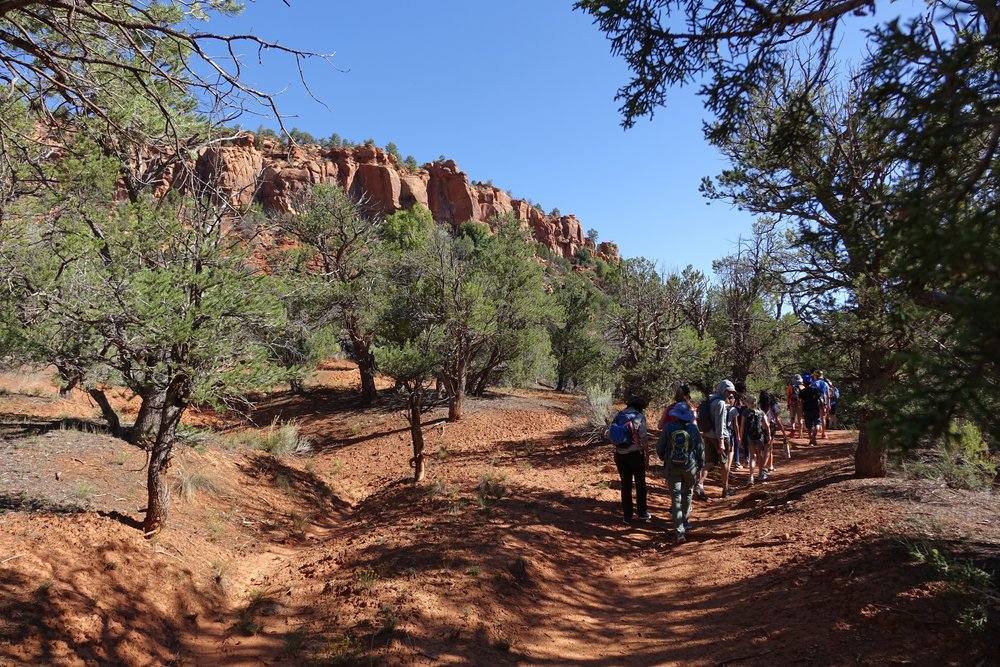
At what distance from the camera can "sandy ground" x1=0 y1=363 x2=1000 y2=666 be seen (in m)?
4.05

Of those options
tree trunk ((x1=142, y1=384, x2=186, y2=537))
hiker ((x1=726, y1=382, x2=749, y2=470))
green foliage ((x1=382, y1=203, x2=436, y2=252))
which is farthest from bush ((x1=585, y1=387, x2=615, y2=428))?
green foliage ((x1=382, y1=203, x2=436, y2=252))

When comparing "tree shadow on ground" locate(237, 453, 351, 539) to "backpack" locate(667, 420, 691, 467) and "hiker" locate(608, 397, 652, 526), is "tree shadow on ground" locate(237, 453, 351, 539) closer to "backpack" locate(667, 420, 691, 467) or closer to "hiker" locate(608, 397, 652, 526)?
"hiker" locate(608, 397, 652, 526)

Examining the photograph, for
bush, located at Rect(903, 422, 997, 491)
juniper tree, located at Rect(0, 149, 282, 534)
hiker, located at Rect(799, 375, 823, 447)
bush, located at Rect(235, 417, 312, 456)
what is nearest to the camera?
juniper tree, located at Rect(0, 149, 282, 534)

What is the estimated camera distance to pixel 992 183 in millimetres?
3119

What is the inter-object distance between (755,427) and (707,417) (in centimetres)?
102

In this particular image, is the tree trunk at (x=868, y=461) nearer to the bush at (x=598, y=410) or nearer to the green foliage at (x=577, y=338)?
the bush at (x=598, y=410)

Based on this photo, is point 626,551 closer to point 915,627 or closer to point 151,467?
point 915,627

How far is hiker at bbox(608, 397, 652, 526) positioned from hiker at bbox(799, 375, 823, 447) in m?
6.82

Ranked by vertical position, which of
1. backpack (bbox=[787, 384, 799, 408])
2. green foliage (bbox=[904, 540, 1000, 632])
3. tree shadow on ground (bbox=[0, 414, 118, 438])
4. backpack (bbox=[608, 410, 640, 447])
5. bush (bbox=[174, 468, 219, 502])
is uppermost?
backpack (bbox=[787, 384, 799, 408])

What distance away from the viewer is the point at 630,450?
23.9 ft

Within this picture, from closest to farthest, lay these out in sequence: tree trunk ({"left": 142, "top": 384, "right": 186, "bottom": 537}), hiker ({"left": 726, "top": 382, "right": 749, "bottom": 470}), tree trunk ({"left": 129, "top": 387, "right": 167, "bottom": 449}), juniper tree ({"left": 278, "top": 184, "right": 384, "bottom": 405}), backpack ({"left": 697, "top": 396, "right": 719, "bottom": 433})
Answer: tree trunk ({"left": 142, "top": 384, "right": 186, "bottom": 537})
tree trunk ({"left": 129, "top": 387, "right": 167, "bottom": 449})
backpack ({"left": 697, "top": 396, "right": 719, "bottom": 433})
hiker ({"left": 726, "top": 382, "right": 749, "bottom": 470})
juniper tree ({"left": 278, "top": 184, "right": 384, "bottom": 405})

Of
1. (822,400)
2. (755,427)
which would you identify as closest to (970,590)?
(755,427)

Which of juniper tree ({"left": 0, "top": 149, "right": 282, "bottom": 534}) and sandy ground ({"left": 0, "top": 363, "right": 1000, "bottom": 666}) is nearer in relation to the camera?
sandy ground ({"left": 0, "top": 363, "right": 1000, "bottom": 666})

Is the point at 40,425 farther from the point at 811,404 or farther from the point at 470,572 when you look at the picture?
the point at 811,404
